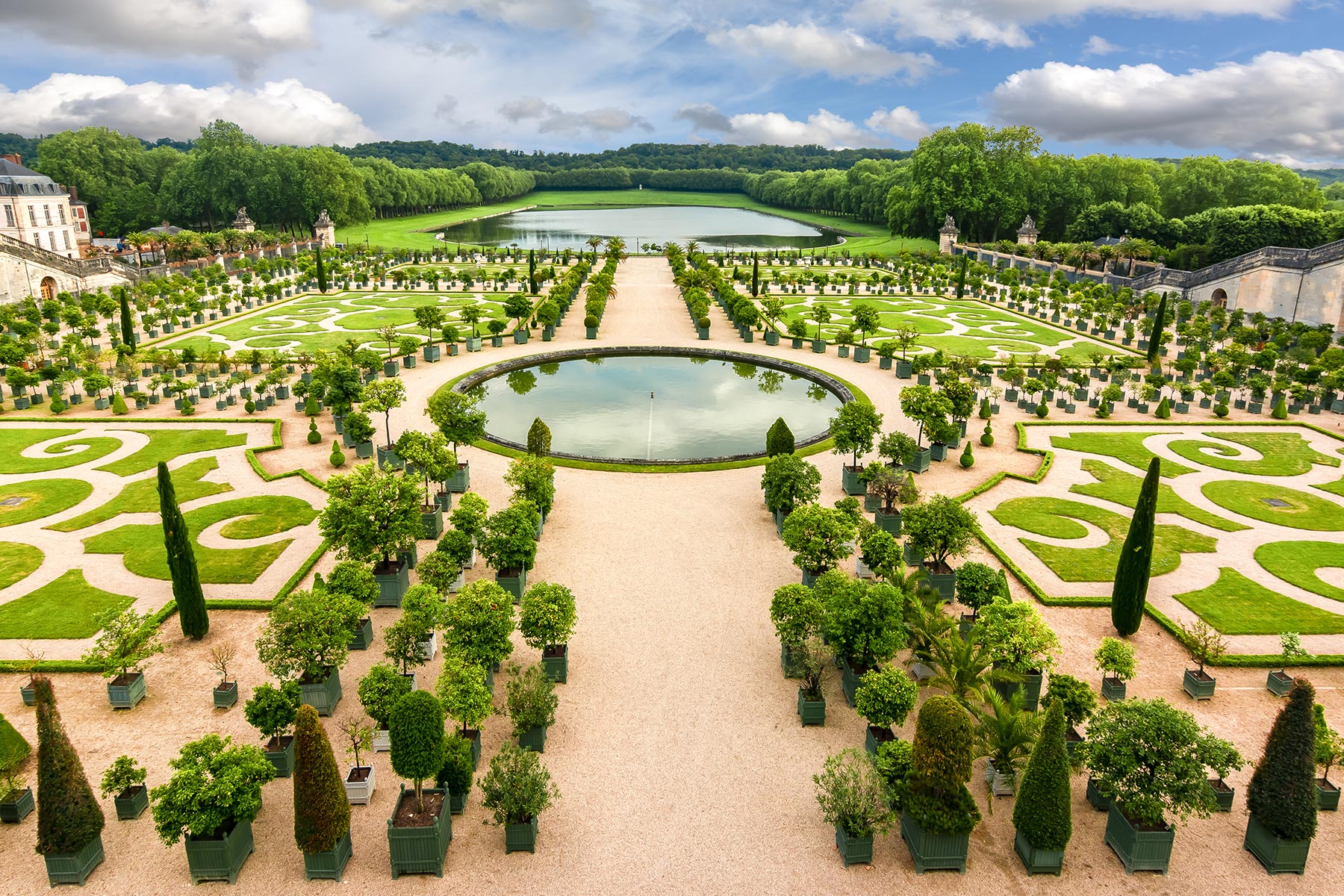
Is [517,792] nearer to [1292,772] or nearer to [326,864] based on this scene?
[326,864]

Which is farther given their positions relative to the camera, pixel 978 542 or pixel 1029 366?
pixel 1029 366

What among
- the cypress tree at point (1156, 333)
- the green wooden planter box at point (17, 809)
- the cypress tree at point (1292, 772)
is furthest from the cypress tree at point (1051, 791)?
the cypress tree at point (1156, 333)

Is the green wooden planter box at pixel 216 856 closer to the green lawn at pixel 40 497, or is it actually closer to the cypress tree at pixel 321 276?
the green lawn at pixel 40 497

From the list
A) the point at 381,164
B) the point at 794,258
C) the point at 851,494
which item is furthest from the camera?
the point at 381,164

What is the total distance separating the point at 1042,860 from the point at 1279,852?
4.14 metres

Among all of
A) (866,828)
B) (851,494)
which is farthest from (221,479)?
(866,828)

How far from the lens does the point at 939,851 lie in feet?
45.0

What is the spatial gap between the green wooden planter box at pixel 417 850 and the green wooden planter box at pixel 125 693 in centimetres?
843

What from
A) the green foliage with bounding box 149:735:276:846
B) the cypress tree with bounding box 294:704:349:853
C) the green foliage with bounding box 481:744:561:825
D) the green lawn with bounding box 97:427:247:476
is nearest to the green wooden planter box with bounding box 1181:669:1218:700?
the green foliage with bounding box 481:744:561:825

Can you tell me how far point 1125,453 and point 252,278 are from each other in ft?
277

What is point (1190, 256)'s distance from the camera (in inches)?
3118

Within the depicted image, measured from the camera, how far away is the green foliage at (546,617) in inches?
728

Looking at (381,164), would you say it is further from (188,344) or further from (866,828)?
(866,828)

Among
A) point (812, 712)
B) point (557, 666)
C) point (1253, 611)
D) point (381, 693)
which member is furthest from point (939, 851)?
point (1253, 611)
